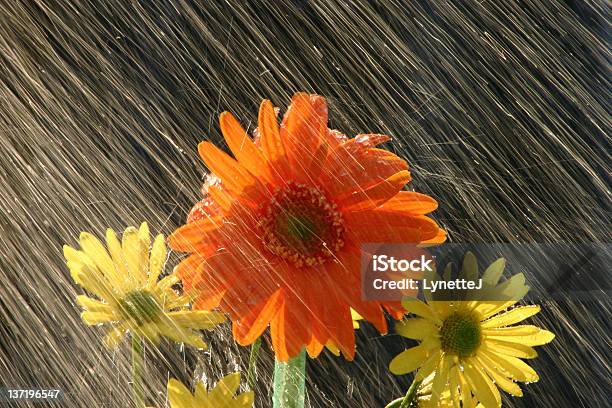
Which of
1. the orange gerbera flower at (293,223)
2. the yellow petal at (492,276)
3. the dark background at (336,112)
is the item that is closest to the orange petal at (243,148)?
the orange gerbera flower at (293,223)

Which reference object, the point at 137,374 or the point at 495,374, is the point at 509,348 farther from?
the point at 137,374

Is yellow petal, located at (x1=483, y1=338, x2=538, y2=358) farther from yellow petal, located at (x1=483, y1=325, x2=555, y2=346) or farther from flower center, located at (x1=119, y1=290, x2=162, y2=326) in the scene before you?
flower center, located at (x1=119, y1=290, x2=162, y2=326)

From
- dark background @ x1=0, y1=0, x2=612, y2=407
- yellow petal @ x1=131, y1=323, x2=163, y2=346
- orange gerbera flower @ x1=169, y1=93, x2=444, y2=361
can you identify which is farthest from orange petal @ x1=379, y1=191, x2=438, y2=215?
dark background @ x1=0, y1=0, x2=612, y2=407

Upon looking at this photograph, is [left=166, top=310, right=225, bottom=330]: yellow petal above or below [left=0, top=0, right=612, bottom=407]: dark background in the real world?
above

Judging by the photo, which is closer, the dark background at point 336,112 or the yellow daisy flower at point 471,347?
the yellow daisy flower at point 471,347

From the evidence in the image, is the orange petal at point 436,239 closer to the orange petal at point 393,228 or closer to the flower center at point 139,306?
the orange petal at point 393,228
